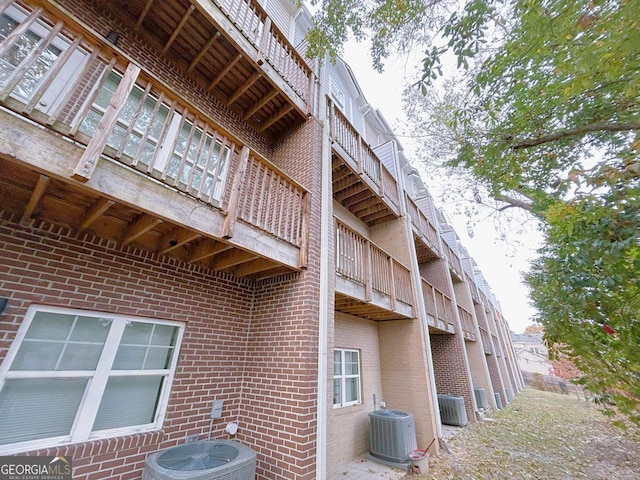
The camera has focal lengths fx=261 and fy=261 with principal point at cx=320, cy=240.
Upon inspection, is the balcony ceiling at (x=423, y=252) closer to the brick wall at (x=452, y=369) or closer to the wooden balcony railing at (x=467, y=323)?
the wooden balcony railing at (x=467, y=323)

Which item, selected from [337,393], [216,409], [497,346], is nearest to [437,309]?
[337,393]

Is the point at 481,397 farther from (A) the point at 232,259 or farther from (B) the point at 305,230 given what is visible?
(A) the point at 232,259

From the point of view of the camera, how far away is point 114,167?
253 centimetres

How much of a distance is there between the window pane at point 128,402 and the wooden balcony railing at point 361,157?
243 inches

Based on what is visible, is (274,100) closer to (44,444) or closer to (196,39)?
(196,39)

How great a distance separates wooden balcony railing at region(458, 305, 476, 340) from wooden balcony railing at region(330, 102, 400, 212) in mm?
7937

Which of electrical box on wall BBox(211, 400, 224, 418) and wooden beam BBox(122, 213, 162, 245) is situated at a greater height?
wooden beam BBox(122, 213, 162, 245)

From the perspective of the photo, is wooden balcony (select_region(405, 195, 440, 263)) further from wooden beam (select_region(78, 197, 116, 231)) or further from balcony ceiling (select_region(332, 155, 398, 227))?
wooden beam (select_region(78, 197, 116, 231))

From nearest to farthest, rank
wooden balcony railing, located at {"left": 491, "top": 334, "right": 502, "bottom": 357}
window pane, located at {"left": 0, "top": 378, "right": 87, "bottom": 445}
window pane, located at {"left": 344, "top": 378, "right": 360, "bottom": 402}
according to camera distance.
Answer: window pane, located at {"left": 0, "top": 378, "right": 87, "bottom": 445} < window pane, located at {"left": 344, "top": 378, "right": 360, "bottom": 402} < wooden balcony railing, located at {"left": 491, "top": 334, "right": 502, "bottom": 357}

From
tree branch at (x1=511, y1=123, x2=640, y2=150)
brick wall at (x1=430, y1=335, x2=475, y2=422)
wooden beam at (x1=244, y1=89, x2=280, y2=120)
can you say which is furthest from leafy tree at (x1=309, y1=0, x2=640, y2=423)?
brick wall at (x1=430, y1=335, x2=475, y2=422)

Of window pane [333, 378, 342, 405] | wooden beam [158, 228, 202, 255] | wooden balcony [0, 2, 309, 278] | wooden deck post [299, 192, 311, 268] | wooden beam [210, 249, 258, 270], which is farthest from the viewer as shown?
window pane [333, 378, 342, 405]

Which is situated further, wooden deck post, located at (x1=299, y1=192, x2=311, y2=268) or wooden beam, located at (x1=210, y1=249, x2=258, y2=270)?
wooden deck post, located at (x1=299, y1=192, x2=311, y2=268)

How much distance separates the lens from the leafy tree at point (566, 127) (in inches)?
102

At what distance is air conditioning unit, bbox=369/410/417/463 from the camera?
6.16m
